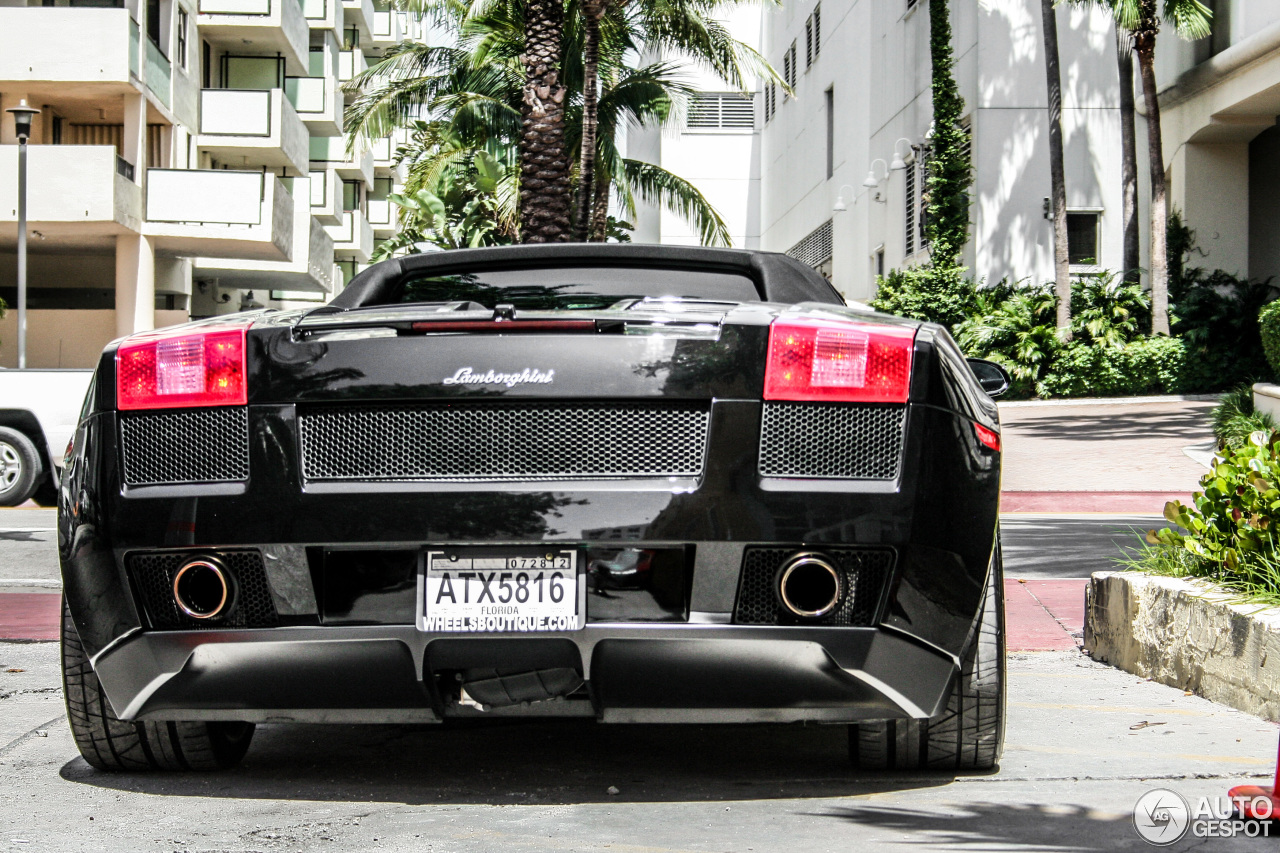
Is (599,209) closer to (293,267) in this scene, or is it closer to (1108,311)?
(1108,311)

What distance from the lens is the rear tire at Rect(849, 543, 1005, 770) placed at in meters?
3.47

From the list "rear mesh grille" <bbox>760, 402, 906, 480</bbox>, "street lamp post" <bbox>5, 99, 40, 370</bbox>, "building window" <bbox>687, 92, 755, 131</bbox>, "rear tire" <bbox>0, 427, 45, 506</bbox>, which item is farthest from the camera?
"building window" <bbox>687, 92, 755, 131</bbox>

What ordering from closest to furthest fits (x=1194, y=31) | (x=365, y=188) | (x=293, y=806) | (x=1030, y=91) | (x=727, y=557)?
1. (x=727, y=557)
2. (x=293, y=806)
3. (x=1194, y=31)
4. (x=1030, y=91)
5. (x=365, y=188)

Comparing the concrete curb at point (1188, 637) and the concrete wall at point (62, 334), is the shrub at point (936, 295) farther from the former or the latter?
the concrete curb at point (1188, 637)

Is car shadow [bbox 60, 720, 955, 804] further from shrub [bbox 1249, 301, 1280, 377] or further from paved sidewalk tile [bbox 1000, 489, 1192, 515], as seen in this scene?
shrub [bbox 1249, 301, 1280, 377]

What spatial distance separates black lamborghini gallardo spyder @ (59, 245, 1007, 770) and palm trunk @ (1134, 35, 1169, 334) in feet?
80.4

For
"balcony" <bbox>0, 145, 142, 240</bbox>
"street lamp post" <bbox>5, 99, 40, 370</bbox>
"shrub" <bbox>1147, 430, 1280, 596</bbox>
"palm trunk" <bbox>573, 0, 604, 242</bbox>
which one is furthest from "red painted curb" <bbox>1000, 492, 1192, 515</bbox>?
"balcony" <bbox>0, 145, 142, 240</bbox>

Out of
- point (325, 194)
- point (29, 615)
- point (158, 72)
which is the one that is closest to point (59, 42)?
point (158, 72)

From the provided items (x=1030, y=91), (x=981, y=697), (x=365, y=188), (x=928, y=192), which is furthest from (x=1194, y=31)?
(x=365, y=188)

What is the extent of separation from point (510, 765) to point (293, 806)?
0.67 meters

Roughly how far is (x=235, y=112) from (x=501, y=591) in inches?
1288

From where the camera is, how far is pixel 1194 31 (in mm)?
25062

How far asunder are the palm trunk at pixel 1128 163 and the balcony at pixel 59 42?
59.4ft

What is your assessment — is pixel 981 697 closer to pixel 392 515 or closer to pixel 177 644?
pixel 392 515
